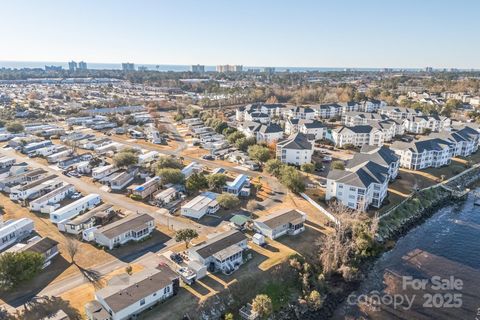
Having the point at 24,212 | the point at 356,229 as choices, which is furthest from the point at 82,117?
the point at 356,229

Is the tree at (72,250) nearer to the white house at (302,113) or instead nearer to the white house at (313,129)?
the white house at (313,129)

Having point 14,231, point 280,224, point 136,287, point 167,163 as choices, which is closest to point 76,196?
point 14,231

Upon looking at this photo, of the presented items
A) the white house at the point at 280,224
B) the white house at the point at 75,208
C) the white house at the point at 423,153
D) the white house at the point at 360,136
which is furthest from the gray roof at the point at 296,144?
the white house at the point at 75,208

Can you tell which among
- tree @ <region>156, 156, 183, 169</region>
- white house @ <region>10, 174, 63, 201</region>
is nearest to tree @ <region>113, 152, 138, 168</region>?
tree @ <region>156, 156, 183, 169</region>

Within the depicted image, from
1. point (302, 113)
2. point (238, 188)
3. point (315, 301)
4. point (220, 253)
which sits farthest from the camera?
point (302, 113)

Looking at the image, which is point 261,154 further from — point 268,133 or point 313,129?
point 313,129

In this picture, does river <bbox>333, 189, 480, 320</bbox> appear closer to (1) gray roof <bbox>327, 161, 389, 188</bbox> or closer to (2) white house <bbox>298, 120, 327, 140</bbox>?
(1) gray roof <bbox>327, 161, 389, 188</bbox>
